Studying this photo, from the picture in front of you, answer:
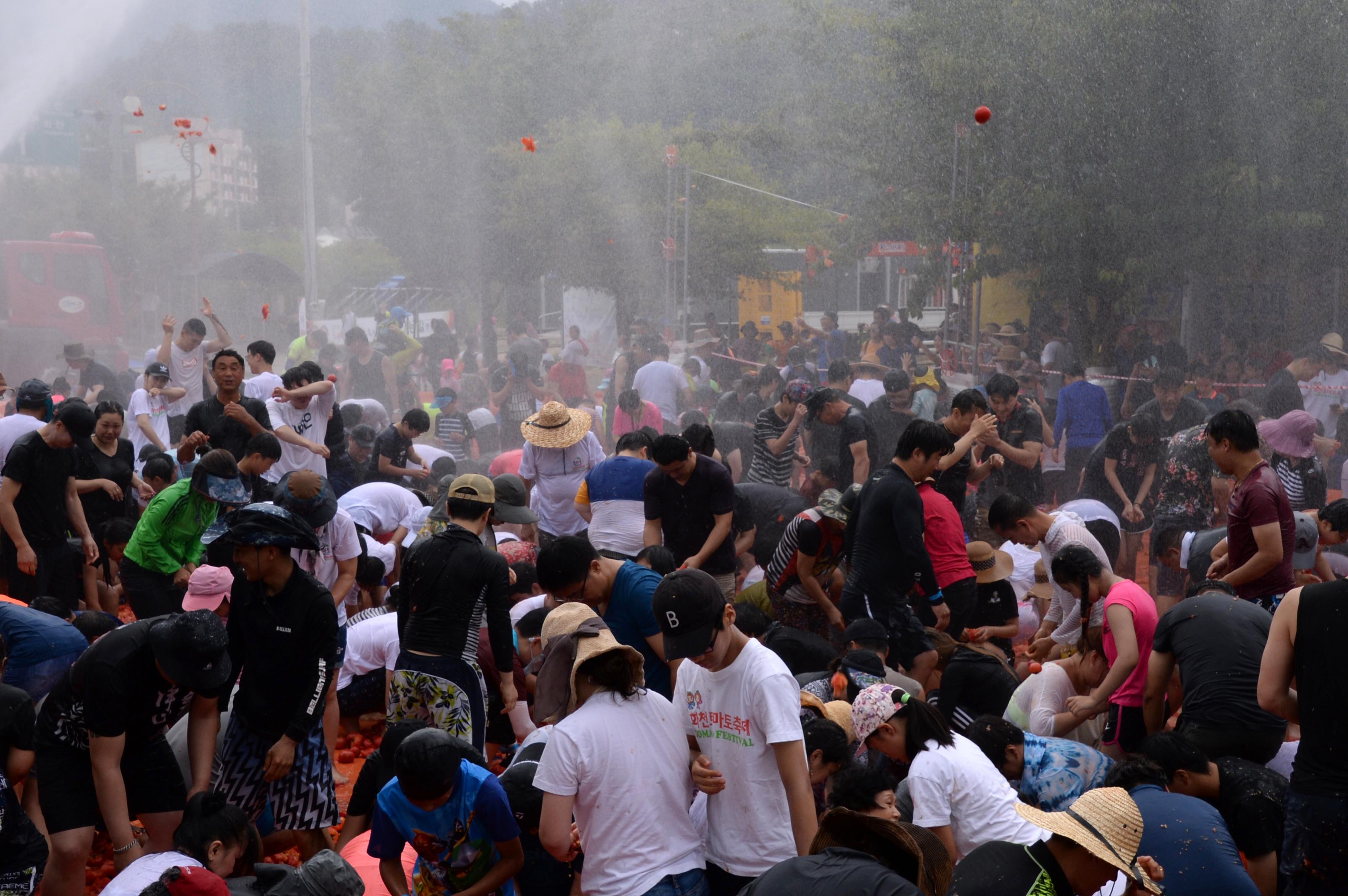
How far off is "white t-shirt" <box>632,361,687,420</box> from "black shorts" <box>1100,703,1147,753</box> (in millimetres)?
7358

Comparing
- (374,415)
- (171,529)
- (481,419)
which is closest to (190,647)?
(171,529)

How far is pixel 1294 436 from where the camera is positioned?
7.30 m

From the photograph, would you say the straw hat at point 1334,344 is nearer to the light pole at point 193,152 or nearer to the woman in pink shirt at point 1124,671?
the woman in pink shirt at point 1124,671

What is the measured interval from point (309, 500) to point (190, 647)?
Result: 5.64ft

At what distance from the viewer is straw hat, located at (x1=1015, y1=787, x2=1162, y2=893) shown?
2.37 meters

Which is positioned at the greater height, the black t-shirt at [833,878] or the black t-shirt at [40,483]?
the black t-shirt at [40,483]

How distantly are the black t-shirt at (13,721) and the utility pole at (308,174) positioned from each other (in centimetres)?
1690

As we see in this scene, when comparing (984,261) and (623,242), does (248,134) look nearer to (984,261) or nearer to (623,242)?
(623,242)

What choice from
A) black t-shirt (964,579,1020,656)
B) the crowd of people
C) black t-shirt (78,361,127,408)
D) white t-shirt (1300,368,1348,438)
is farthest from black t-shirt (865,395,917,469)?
black t-shirt (78,361,127,408)

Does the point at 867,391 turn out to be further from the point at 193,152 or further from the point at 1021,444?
the point at 193,152

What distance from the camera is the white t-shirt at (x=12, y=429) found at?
22.4ft

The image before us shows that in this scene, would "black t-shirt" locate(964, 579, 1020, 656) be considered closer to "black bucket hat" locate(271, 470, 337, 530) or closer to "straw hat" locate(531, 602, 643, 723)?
"straw hat" locate(531, 602, 643, 723)

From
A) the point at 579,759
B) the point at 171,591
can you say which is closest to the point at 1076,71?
the point at 171,591

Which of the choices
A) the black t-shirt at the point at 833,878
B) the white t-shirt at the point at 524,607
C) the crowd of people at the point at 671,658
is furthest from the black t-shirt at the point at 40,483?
the black t-shirt at the point at 833,878
